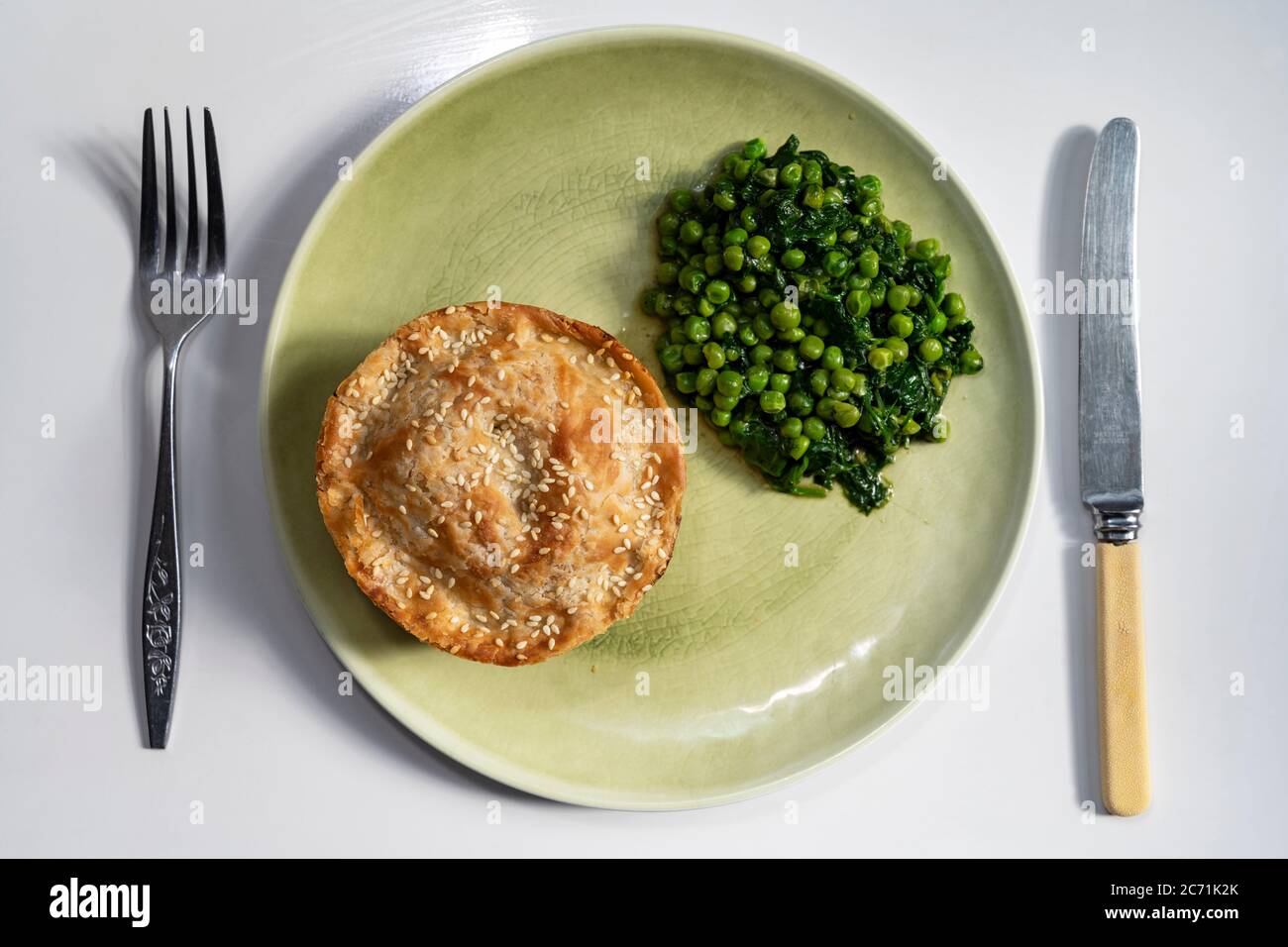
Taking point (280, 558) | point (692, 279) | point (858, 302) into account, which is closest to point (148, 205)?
point (280, 558)

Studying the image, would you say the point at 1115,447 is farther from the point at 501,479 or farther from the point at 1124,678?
the point at 501,479

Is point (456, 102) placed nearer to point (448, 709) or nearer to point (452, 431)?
point (452, 431)

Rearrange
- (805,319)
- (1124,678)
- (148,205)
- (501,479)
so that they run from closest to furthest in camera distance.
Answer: (501,479) → (805,319) → (148,205) → (1124,678)

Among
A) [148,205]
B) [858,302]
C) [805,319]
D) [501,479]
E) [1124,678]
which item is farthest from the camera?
[1124,678]

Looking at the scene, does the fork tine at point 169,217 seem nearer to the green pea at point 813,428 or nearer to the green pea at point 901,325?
the green pea at point 813,428
